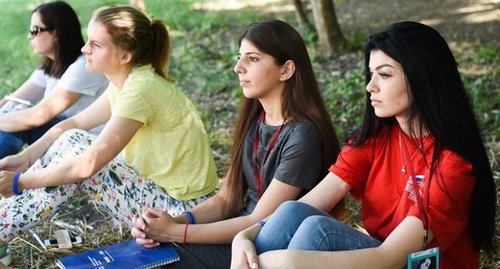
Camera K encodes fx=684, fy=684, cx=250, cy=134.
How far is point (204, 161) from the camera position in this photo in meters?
3.42

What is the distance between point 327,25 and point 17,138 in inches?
148

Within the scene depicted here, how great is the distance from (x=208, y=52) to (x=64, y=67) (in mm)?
3435

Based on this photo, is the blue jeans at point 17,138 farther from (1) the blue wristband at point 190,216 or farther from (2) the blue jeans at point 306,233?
(2) the blue jeans at point 306,233

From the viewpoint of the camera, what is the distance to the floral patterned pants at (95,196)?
3211 mm

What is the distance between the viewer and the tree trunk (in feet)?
22.8

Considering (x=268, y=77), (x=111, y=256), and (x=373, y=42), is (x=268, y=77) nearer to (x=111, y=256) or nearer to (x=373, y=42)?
(x=373, y=42)

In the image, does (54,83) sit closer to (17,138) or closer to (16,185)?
(17,138)

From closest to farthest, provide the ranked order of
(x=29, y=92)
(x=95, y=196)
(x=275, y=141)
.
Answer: (x=275, y=141) → (x=95, y=196) → (x=29, y=92)

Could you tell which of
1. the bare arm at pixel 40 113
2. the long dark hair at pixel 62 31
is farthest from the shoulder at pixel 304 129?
the long dark hair at pixel 62 31

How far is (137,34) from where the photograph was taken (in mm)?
3377

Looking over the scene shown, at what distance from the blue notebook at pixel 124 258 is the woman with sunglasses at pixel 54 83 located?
130cm

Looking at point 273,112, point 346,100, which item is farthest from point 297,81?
point 346,100

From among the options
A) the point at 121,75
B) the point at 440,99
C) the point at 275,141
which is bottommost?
the point at 275,141

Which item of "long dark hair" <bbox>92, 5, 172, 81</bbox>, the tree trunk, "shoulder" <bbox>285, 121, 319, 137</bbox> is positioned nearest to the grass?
the tree trunk
